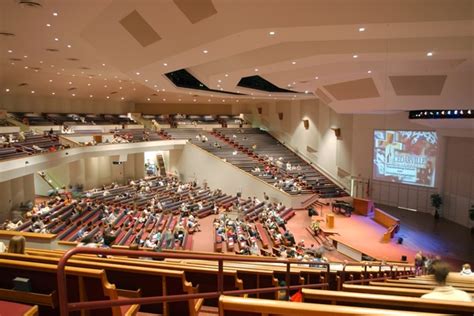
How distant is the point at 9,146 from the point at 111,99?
15406 mm

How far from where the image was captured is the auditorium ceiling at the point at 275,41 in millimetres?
6688

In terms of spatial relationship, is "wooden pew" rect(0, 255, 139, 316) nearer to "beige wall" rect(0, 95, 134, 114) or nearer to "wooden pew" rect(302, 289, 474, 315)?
"wooden pew" rect(302, 289, 474, 315)

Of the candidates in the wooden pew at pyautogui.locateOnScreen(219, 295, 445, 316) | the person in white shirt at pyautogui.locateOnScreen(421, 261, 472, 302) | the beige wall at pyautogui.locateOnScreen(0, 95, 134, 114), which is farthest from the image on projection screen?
the beige wall at pyautogui.locateOnScreen(0, 95, 134, 114)

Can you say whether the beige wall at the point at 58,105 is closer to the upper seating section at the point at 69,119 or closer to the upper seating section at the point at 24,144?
the upper seating section at the point at 69,119

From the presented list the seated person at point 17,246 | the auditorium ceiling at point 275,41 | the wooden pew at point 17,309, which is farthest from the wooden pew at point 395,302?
the auditorium ceiling at point 275,41

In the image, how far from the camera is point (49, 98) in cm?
2552

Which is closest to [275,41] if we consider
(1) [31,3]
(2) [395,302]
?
(1) [31,3]

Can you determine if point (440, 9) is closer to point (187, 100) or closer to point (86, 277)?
point (86, 277)

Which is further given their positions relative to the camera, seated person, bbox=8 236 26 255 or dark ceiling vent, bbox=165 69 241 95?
dark ceiling vent, bbox=165 69 241 95

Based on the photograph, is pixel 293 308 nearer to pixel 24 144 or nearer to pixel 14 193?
pixel 24 144

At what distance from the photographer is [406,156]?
18.6m

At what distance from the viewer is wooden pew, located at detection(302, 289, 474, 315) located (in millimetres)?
2072

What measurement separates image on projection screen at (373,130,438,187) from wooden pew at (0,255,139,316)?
1839cm

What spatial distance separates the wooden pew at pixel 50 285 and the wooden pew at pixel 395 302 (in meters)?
1.43
